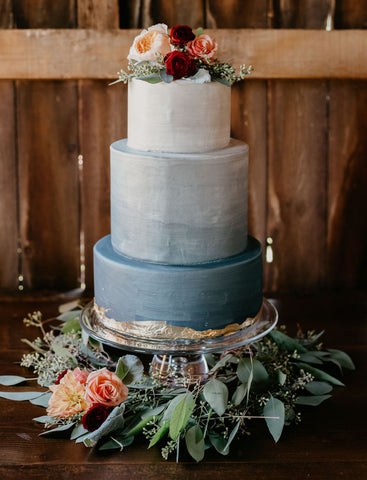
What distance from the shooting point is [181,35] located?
1425mm

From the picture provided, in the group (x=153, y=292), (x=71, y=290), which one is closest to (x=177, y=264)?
(x=153, y=292)

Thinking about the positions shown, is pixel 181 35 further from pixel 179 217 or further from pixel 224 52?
pixel 224 52

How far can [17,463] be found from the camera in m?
1.29

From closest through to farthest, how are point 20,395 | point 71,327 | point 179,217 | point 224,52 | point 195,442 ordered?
point 195,442 < point 179,217 < point 20,395 < point 71,327 < point 224,52

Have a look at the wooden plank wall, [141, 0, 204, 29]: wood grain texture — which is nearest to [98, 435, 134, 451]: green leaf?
the wooden plank wall

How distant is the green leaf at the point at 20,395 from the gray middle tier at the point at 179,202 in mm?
410

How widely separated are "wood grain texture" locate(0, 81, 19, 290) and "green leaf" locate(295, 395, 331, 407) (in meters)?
1.19

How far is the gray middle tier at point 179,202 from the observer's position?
1423 millimetres

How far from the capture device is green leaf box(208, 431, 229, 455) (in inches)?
52.4

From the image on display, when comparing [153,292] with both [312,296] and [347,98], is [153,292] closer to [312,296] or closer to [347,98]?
[312,296]

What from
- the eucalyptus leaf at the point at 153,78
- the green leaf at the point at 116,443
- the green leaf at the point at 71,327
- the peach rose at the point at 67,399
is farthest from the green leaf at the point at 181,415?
the eucalyptus leaf at the point at 153,78

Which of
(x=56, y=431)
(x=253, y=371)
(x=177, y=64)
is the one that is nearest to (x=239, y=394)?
(x=253, y=371)

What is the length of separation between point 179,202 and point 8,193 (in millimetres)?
996

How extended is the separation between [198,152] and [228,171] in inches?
3.2
